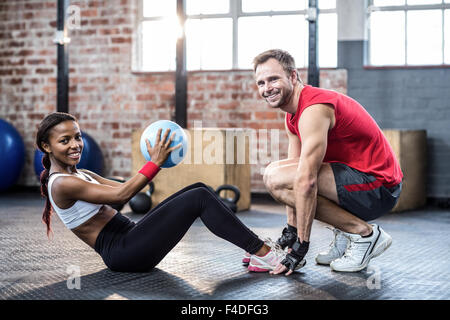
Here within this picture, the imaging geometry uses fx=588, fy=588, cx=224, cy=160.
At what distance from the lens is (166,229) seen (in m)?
2.55

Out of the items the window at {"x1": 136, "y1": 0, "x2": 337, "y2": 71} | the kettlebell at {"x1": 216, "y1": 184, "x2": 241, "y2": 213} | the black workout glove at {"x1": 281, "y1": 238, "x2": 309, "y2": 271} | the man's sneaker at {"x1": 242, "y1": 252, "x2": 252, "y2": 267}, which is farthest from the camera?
the window at {"x1": 136, "y1": 0, "x2": 337, "y2": 71}

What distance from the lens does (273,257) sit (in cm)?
273

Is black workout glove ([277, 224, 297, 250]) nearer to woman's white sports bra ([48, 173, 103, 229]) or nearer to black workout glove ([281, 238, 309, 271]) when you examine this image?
black workout glove ([281, 238, 309, 271])

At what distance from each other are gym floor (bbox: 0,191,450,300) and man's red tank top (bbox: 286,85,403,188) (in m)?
0.49

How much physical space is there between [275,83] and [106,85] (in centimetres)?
460

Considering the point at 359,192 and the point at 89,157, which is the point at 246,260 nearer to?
the point at 359,192

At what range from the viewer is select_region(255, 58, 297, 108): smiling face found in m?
2.75

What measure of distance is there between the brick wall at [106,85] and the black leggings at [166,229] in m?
3.90

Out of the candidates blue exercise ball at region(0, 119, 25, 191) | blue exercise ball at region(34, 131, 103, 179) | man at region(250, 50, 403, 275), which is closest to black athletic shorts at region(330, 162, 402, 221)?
man at region(250, 50, 403, 275)

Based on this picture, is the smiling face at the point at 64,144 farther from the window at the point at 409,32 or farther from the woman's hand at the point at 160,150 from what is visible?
the window at the point at 409,32

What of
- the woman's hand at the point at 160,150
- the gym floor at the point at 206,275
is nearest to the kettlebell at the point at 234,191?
the gym floor at the point at 206,275

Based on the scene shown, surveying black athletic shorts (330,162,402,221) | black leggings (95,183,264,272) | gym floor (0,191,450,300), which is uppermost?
black athletic shorts (330,162,402,221)

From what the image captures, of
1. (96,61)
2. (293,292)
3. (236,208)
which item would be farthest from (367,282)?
(96,61)
